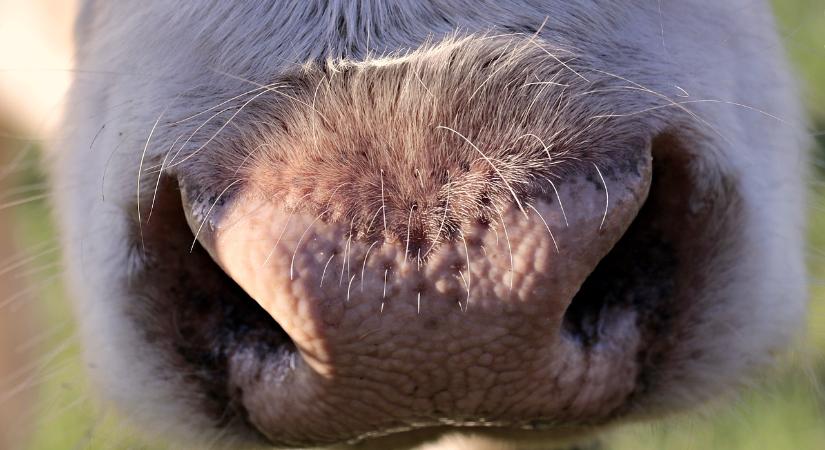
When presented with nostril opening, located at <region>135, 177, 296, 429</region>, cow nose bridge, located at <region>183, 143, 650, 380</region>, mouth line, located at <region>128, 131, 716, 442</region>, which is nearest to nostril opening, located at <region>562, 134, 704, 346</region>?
mouth line, located at <region>128, 131, 716, 442</region>

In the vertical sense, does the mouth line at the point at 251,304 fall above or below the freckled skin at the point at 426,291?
below

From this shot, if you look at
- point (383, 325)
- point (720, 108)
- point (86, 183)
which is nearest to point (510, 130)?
point (383, 325)

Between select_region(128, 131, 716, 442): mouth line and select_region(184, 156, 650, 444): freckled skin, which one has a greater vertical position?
select_region(184, 156, 650, 444): freckled skin

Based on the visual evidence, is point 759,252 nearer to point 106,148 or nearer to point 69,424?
point 106,148

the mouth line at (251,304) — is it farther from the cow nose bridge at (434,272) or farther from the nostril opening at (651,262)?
the cow nose bridge at (434,272)

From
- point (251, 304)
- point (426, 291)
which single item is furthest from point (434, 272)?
point (251, 304)

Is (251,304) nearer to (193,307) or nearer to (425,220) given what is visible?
(193,307)

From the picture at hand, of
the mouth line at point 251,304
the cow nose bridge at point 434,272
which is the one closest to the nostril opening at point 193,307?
the mouth line at point 251,304

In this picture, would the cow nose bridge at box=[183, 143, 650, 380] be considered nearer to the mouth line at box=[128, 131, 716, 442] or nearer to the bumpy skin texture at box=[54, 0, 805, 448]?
the bumpy skin texture at box=[54, 0, 805, 448]
